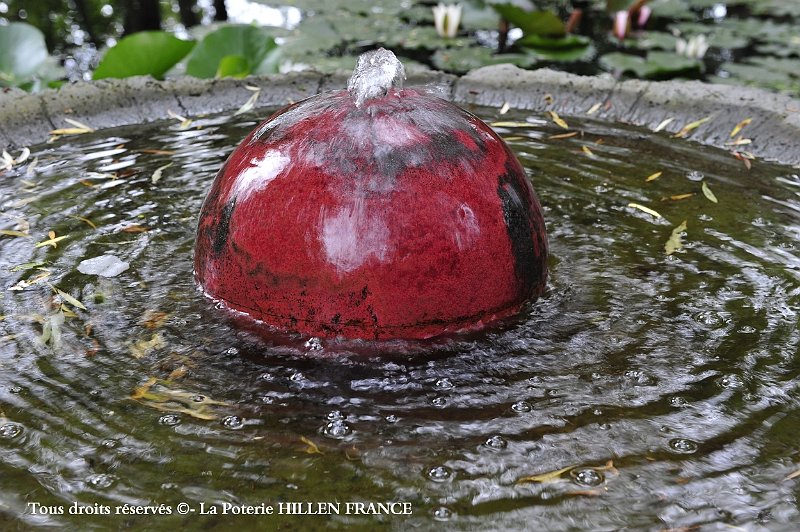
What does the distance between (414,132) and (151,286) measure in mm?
1179

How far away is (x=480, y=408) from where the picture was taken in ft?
7.25

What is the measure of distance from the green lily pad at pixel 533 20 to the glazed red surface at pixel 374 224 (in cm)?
433

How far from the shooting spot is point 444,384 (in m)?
2.32

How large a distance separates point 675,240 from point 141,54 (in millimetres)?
3444

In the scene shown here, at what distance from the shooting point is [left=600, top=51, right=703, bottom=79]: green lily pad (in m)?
6.35

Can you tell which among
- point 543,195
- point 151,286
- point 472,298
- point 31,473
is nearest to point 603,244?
point 543,195

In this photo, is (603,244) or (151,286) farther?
(603,244)

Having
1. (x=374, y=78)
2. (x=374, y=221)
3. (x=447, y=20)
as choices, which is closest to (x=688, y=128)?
(x=374, y=78)

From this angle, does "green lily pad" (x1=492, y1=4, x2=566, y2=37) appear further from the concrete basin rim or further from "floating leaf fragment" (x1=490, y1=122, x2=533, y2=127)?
"floating leaf fragment" (x1=490, y1=122, x2=533, y2=127)

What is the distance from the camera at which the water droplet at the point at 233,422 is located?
214cm

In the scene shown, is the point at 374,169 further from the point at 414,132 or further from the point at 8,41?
the point at 8,41

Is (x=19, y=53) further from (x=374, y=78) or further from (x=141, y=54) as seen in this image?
(x=374, y=78)

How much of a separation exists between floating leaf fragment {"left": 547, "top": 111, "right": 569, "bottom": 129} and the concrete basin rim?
0.05 metres

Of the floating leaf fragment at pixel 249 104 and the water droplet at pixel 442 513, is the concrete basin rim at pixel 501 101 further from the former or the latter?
the water droplet at pixel 442 513
